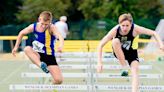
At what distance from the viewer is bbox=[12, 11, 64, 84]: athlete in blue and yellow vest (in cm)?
1066

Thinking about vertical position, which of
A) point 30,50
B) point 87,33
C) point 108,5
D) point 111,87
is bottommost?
point 111,87

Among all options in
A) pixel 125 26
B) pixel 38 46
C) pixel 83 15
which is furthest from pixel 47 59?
pixel 83 15

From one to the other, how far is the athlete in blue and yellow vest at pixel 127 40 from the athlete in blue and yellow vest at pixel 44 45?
106 cm

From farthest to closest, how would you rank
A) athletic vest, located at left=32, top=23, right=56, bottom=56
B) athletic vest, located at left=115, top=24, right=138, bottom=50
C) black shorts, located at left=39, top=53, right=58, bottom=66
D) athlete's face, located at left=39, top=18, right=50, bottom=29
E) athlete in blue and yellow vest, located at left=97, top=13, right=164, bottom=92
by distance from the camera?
black shorts, located at left=39, top=53, right=58, bottom=66 < athletic vest, located at left=32, top=23, right=56, bottom=56 < athlete's face, located at left=39, top=18, right=50, bottom=29 < athletic vest, located at left=115, top=24, right=138, bottom=50 < athlete in blue and yellow vest, located at left=97, top=13, right=164, bottom=92

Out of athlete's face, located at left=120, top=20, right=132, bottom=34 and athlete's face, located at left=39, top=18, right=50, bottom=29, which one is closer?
athlete's face, located at left=120, top=20, right=132, bottom=34

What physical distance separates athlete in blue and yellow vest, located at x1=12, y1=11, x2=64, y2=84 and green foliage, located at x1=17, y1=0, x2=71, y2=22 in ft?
108

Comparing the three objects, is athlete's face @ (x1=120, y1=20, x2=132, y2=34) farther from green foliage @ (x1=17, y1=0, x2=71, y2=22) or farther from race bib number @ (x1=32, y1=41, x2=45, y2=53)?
green foliage @ (x1=17, y1=0, x2=71, y2=22)

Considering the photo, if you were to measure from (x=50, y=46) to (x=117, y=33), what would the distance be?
1646mm

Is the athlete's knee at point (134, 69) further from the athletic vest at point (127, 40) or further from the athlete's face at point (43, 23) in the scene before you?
the athlete's face at point (43, 23)

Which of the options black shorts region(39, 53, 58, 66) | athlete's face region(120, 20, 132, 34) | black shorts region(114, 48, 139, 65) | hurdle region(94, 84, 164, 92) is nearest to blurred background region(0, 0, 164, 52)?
black shorts region(39, 53, 58, 66)

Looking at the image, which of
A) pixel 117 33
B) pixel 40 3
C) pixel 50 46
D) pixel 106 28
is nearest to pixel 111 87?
pixel 117 33

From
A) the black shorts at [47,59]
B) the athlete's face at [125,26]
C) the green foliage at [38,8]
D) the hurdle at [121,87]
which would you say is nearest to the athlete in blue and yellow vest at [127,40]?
the athlete's face at [125,26]

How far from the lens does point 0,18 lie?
4584cm

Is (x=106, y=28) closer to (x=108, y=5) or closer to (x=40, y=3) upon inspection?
(x=108, y=5)
